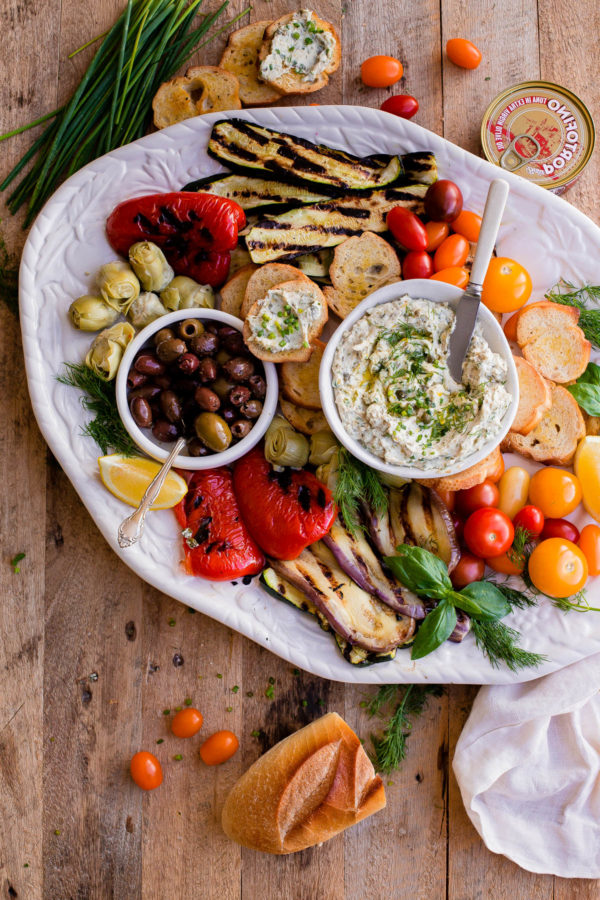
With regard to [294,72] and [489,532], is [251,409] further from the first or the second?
[294,72]

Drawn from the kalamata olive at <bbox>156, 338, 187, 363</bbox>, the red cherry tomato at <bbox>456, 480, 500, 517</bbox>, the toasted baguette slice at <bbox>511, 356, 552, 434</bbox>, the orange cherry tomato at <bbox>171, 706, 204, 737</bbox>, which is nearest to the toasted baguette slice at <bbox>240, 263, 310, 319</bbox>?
the kalamata olive at <bbox>156, 338, 187, 363</bbox>

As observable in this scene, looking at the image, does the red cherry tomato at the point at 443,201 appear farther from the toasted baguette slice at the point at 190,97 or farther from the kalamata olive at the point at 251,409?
the kalamata olive at the point at 251,409

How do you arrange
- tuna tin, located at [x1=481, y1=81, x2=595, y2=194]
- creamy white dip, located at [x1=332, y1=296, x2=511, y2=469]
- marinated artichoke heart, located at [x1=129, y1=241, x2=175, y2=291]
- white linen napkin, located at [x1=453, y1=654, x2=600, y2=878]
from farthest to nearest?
tuna tin, located at [x1=481, y1=81, x2=595, y2=194] < white linen napkin, located at [x1=453, y1=654, x2=600, y2=878] < marinated artichoke heart, located at [x1=129, y1=241, x2=175, y2=291] < creamy white dip, located at [x1=332, y1=296, x2=511, y2=469]

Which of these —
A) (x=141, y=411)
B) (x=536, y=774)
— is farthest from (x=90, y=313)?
(x=536, y=774)

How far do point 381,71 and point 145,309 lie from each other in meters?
1.26

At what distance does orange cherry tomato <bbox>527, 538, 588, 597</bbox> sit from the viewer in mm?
2369

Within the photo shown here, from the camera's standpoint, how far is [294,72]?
2623 mm

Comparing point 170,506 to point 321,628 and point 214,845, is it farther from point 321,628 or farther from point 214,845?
point 214,845

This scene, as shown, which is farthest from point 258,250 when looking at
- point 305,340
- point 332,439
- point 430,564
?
point 430,564

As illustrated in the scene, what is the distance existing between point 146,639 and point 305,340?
1.28m

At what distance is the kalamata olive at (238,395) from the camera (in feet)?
7.69

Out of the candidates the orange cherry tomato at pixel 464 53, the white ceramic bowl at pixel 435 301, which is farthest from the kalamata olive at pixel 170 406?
the orange cherry tomato at pixel 464 53

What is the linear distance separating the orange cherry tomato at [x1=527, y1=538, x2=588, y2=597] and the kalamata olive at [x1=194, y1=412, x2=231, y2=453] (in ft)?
3.71

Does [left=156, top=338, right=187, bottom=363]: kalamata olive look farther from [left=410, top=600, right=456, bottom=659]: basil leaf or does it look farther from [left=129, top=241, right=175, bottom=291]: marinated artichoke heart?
[left=410, top=600, right=456, bottom=659]: basil leaf
